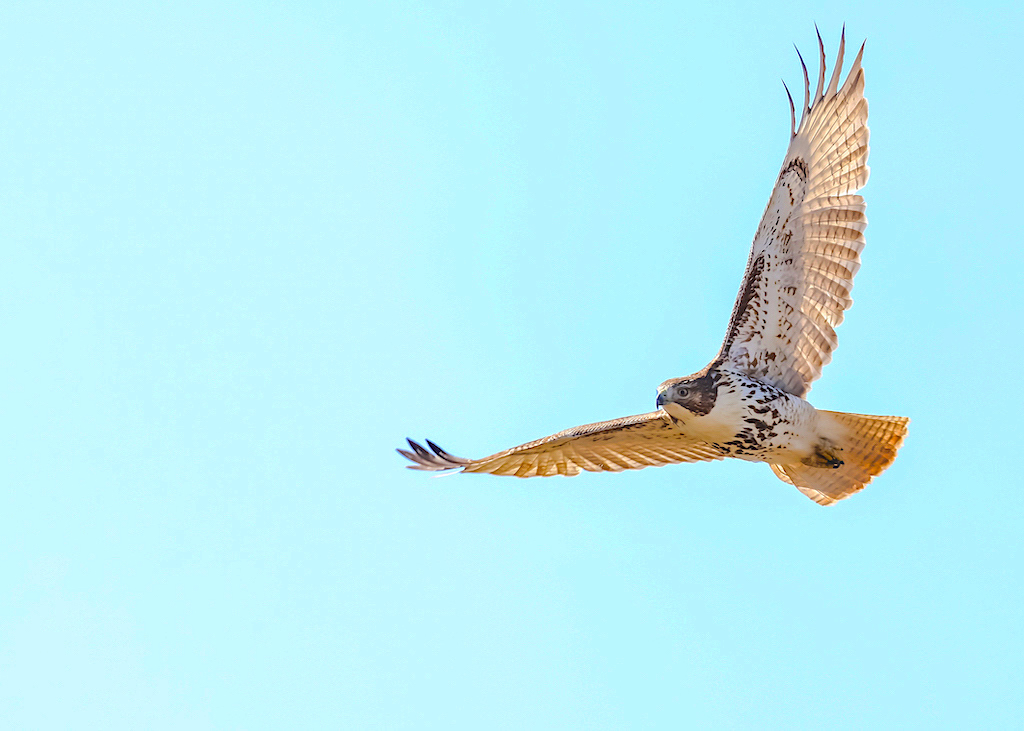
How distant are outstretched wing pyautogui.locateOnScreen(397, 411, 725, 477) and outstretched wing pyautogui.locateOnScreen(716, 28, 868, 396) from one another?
1263 mm

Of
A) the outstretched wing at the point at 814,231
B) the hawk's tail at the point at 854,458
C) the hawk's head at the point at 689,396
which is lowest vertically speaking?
the hawk's tail at the point at 854,458

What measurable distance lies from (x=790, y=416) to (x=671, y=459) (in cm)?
142

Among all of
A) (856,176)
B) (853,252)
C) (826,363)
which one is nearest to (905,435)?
(826,363)

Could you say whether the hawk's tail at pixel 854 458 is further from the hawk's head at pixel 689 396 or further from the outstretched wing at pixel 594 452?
the hawk's head at pixel 689 396

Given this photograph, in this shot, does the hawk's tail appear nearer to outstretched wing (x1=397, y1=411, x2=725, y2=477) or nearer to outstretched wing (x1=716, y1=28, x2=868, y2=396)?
outstretched wing (x1=716, y1=28, x2=868, y2=396)

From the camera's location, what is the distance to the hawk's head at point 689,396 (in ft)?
33.5

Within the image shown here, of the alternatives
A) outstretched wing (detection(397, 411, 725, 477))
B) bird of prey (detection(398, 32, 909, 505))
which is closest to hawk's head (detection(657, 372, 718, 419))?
bird of prey (detection(398, 32, 909, 505))

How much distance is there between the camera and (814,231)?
33.6 ft

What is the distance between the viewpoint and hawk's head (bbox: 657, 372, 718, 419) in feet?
33.5

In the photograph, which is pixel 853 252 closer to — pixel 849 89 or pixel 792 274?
pixel 792 274

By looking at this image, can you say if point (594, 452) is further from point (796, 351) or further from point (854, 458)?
point (854, 458)

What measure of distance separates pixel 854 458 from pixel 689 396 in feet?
5.61

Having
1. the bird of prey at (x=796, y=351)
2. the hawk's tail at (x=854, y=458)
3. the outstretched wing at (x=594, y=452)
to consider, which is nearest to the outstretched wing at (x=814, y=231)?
the bird of prey at (x=796, y=351)

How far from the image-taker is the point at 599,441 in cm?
1110
